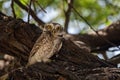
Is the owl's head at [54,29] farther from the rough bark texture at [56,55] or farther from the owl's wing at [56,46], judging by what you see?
the rough bark texture at [56,55]

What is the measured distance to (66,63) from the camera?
2.98m

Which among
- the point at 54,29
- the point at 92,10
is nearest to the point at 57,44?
the point at 54,29

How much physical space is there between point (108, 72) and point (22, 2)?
1.47 meters

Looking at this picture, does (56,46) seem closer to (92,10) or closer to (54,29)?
(54,29)

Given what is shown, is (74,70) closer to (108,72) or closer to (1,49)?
(108,72)

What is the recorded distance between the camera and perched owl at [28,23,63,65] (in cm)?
293

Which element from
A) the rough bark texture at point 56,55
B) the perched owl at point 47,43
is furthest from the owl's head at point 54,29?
the rough bark texture at point 56,55

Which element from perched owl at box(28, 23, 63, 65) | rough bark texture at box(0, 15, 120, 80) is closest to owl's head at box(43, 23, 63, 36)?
perched owl at box(28, 23, 63, 65)

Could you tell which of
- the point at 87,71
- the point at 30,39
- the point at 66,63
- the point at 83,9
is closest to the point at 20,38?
the point at 30,39

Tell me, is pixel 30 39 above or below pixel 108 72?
above

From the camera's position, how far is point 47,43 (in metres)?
2.94

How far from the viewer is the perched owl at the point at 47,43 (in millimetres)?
2926

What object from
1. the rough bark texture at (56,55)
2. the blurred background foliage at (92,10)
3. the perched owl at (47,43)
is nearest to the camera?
the rough bark texture at (56,55)

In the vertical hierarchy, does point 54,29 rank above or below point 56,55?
above
